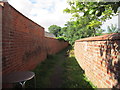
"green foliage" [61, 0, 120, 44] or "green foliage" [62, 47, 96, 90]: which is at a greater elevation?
"green foliage" [61, 0, 120, 44]

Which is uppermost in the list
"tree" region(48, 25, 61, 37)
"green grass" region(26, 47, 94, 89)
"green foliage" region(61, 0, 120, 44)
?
"tree" region(48, 25, 61, 37)

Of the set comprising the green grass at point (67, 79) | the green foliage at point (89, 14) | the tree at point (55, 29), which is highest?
the tree at point (55, 29)

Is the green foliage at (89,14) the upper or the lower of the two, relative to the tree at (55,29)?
lower

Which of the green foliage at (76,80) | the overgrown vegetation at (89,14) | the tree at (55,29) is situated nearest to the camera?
the overgrown vegetation at (89,14)

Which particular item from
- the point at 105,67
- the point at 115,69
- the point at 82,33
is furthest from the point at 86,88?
the point at 82,33

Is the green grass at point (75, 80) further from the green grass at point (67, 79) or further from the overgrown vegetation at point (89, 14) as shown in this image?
the overgrown vegetation at point (89, 14)

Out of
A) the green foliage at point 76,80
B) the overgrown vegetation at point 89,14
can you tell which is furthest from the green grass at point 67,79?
the overgrown vegetation at point 89,14

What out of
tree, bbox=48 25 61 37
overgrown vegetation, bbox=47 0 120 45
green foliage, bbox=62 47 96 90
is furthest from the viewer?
tree, bbox=48 25 61 37

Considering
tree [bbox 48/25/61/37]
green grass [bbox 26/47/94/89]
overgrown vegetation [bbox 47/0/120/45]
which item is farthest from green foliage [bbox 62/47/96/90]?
tree [bbox 48/25/61/37]

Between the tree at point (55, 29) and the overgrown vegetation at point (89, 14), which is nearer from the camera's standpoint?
the overgrown vegetation at point (89, 14)

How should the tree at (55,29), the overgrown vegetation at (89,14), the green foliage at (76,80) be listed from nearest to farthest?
1. the overgrown vegetation at (89,14)
2. the green foliage at (76,80)
3. the tree at (55,29)

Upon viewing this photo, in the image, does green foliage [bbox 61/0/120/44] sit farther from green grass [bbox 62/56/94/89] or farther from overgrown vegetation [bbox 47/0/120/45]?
green grass [bbox 62/56/94/89]

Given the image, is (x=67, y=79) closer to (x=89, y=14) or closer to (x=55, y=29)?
(x=89, y=14)

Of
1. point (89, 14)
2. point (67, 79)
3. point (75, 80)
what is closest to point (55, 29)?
point (67, 79)
